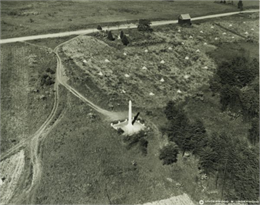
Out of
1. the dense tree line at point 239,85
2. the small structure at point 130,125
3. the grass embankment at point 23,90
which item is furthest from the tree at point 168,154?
the grass embankment at point 23,90

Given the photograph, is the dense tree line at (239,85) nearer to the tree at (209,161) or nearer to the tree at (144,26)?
the tree at (209,161)

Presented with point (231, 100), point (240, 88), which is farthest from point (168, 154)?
point (240, 88)

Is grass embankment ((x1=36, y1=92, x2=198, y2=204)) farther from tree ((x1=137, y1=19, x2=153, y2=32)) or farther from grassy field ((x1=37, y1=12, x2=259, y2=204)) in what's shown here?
tree ((x1=137, y1=19, x2=153, y2=32))

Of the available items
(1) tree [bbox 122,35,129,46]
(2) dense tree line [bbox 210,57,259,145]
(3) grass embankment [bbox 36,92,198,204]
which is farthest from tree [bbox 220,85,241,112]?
(1) tree [bbox 122,35,129,46]

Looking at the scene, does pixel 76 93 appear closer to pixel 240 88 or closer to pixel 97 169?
pixel 97 169

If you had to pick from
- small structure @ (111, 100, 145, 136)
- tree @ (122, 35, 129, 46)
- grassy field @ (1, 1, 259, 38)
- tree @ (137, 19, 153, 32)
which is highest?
grassy field @ (1, 1, 259, 38)

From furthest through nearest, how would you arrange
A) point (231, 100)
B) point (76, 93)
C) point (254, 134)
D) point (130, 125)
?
point (231, 100) < point (76, 93) < point (254, 134) < point (130, 125)

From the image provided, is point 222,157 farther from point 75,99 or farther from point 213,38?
point 213,38
